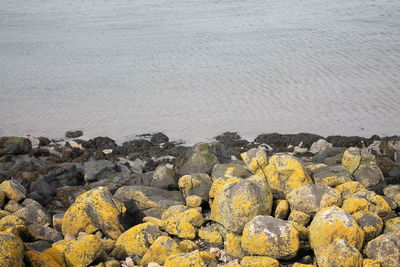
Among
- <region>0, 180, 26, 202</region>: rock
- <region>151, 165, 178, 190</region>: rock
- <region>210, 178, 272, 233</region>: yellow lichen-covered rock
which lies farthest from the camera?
<region>151, 165, 178, 190</region>: rock

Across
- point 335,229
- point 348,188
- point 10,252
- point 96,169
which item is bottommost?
point 96,169

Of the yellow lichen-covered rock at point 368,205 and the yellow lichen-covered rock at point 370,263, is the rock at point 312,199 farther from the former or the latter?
the yellow lichen-covered rock at point 370,263

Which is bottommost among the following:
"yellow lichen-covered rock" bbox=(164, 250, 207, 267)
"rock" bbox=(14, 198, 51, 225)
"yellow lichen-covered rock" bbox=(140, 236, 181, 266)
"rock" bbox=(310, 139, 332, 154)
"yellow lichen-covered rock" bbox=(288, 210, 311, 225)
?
"rock" bbox=(310, 139, 332, 154)

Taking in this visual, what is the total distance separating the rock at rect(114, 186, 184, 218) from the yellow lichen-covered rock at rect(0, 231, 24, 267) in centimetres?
356

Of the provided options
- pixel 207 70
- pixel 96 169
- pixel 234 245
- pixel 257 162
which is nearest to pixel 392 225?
pixel 234 245

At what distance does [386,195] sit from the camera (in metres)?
11.4

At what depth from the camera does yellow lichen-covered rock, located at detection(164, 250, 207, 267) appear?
812 centimetres

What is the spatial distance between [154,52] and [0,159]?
16.4m

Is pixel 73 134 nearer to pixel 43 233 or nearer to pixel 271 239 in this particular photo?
pixel 43 233

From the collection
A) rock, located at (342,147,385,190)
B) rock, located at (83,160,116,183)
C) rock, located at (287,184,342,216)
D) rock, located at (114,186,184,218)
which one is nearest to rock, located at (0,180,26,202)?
rock, located at (114,186,184,218)

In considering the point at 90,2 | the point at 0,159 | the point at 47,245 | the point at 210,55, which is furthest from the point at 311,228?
the point at 90,2

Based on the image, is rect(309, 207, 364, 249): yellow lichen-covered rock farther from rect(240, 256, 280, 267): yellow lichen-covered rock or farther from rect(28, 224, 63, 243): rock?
rect(28, 224, 63, 243): rock

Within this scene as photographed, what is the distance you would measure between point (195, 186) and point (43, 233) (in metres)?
A: 3.39

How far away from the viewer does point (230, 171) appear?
11.6m
